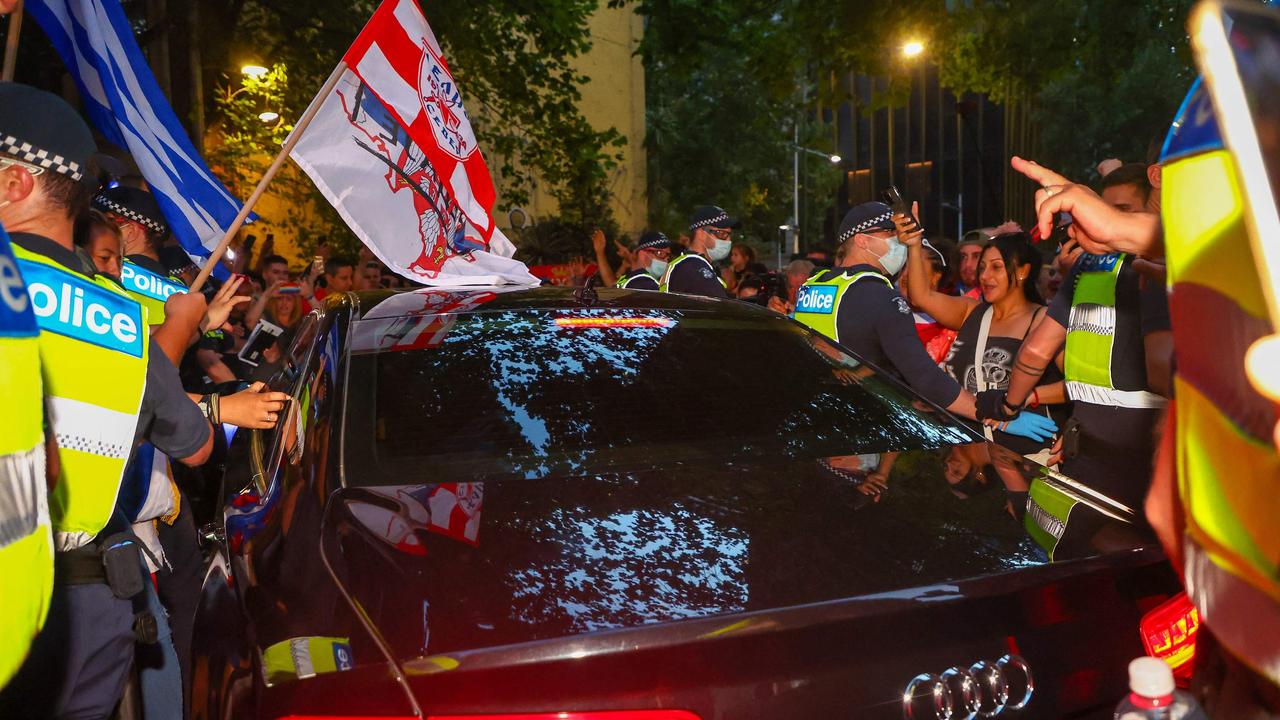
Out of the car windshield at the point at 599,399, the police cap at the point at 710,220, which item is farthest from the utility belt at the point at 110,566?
the police cap at the point at 710,220

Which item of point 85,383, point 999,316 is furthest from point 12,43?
point 999,316

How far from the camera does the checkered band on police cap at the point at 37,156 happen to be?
223 centimetres

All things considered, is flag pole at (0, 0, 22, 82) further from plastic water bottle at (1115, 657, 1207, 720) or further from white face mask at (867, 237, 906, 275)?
plastic water bottle at (1115, 657, 1207, 720)

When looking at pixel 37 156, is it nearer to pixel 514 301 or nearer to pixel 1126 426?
pixel 514 301

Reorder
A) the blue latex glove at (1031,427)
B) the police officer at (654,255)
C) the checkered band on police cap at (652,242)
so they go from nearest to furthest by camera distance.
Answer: the blue latex glove at (1031,427) → the police officer at (654,255) → the checkered band on police cap at (652,242)

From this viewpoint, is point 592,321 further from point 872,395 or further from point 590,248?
point 590,248

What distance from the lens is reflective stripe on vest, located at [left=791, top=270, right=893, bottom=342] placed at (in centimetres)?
491

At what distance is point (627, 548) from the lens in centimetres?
210

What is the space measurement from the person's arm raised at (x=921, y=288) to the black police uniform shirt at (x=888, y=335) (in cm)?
45

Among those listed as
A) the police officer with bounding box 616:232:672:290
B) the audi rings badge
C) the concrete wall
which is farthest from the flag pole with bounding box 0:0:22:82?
the concrete wall

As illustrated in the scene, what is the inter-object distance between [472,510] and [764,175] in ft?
128

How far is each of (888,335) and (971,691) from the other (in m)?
3.07

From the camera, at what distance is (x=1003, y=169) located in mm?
51938

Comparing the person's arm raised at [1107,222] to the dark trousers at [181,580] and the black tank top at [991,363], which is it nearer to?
the black tank top at [991,363]
